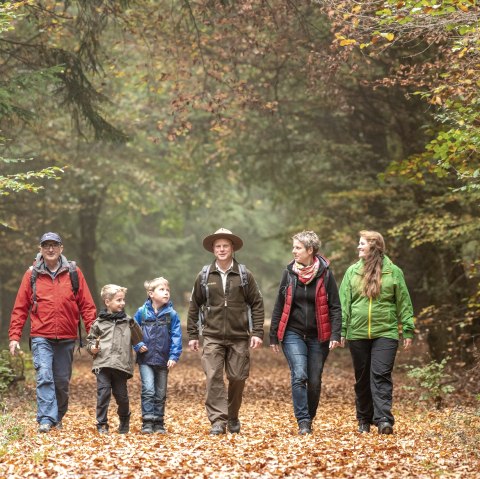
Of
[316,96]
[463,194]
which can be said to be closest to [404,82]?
[463,194]

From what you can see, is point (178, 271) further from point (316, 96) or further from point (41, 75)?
point (41, 75)

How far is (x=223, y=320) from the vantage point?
9.39 meters

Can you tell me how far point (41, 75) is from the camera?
43.0ft

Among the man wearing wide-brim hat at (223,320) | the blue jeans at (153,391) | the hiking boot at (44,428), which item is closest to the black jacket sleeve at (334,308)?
the man wearing wide-brim hat at (223,320)

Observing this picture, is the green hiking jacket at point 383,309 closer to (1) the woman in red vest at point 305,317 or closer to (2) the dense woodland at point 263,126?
(1) the woman in red vest at point 305,317

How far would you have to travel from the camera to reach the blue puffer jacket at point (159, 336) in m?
9.70

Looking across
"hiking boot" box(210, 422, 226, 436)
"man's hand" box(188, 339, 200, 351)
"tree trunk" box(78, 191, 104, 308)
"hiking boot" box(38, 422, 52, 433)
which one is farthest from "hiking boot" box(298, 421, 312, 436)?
"tree trunk" box(78, 191, 104, 308)

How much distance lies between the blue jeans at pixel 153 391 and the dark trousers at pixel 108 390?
8.2 inches

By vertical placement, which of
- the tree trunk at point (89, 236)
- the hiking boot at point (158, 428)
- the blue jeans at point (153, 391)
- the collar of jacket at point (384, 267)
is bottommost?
the hiking boot at point (158, 428)

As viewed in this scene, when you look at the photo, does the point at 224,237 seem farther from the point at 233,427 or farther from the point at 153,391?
the point at 233,427

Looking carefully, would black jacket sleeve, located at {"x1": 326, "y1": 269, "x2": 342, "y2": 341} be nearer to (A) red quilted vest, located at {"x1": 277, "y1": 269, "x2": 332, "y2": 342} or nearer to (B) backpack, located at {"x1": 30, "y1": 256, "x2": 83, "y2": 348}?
(A) red quilted vest, located at {"x1": 277, "y1": 269, "x2": 332, "y2": 342}

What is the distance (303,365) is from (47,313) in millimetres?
2877

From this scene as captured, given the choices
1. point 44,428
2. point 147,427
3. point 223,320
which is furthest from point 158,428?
point 223,320

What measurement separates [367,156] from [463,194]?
5.04m
